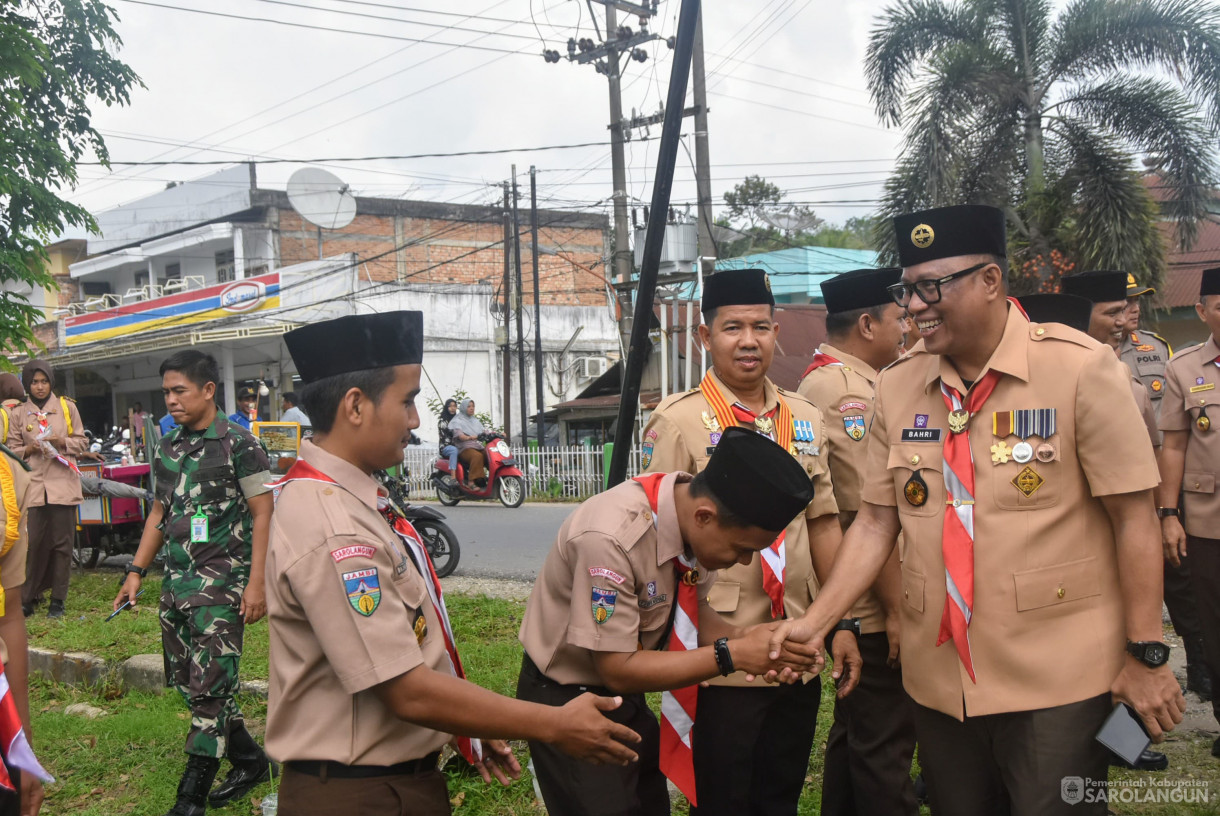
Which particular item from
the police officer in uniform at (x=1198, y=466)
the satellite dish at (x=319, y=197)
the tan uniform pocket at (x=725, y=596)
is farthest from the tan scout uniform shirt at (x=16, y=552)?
the satellite dish at (x=319, y=197)

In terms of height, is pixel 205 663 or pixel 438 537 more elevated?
pixel 205 663

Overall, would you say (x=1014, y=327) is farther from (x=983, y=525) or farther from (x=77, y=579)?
(x=77, y=579)

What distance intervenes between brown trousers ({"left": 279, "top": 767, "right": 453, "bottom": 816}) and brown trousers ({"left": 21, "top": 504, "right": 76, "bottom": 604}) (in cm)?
749

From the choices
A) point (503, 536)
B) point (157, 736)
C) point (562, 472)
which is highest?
point (157, 736)

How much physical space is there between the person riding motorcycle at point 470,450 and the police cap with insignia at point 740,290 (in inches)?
484

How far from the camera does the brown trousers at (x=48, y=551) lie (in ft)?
28.6

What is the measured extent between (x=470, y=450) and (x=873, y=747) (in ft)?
41.4

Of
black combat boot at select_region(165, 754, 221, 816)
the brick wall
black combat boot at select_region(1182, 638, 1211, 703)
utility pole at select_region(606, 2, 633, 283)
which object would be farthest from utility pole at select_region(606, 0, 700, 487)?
the brick wall

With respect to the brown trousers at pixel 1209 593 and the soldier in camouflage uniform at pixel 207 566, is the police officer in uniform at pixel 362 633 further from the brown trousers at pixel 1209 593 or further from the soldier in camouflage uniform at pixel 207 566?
the brown trousers at pixel 1209 593

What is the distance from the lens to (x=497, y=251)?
34844mm

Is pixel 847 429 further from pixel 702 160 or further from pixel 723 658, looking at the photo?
pixel 702 160

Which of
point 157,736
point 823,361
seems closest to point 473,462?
point 157,736

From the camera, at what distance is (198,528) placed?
4.70 m

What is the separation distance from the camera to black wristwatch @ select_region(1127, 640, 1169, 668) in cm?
250
